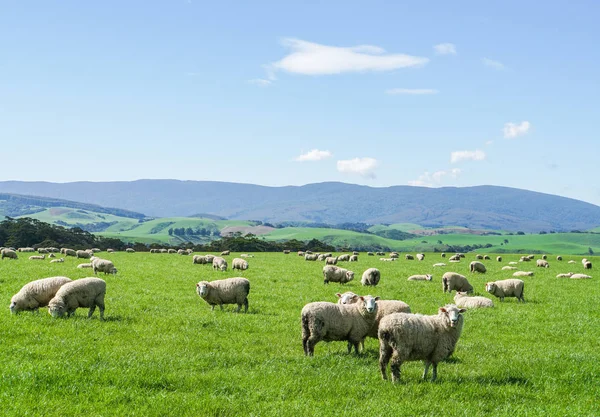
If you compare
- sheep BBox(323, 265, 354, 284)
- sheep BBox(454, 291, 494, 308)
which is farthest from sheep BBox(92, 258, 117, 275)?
sheep BBox(454, 291, 494, 308)

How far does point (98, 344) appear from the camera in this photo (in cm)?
1409

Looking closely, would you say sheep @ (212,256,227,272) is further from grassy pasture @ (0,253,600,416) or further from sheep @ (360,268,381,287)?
grassy pasture @ (0,253,600,416)

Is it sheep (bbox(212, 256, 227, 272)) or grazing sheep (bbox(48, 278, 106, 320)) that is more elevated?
grazing sheep (bbox(48, 278, 106, 320))

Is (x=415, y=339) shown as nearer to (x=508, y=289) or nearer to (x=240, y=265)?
(x=508, y=289)

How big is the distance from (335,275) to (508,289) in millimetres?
10827

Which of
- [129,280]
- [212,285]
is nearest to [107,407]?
[212,285]

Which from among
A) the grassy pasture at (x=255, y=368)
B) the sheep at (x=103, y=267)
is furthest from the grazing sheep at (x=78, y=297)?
the sheep at (x=103, y=267)

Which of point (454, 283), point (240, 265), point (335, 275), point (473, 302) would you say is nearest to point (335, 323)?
point (473, 302)

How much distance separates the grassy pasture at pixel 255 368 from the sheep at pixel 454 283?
7.62 metres

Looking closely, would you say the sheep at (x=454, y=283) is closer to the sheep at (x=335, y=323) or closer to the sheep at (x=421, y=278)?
the sheep at (x=421, y=278)

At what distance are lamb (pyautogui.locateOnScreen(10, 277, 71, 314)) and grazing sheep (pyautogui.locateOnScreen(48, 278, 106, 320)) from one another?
942mm

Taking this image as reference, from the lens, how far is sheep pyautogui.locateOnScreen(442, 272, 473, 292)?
2928 centimetres

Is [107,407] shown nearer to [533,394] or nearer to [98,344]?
[98,344]

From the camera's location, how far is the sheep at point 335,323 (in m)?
14.4
